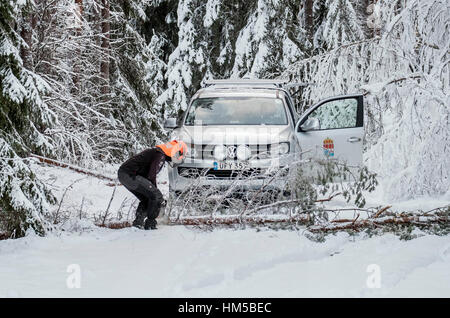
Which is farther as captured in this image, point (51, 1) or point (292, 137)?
point (51, 1)

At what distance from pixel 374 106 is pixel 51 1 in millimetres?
6634

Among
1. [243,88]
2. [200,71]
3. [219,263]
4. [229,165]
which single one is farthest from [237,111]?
[200,71]

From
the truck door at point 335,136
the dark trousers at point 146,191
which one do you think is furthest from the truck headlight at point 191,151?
the truck door at point 335,136

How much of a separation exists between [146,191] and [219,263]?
79.1 inches

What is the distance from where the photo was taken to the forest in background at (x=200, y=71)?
6.47m

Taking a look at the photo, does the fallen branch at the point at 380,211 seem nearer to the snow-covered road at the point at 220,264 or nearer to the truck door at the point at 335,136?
the snow-covered road at the point at 220,264

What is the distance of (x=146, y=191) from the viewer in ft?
23.9

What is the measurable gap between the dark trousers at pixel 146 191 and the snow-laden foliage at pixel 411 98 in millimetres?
2864

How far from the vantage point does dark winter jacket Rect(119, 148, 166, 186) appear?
23.9 ft

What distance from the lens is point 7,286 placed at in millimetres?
4926

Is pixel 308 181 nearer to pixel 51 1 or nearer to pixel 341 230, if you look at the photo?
pixel 341 230
